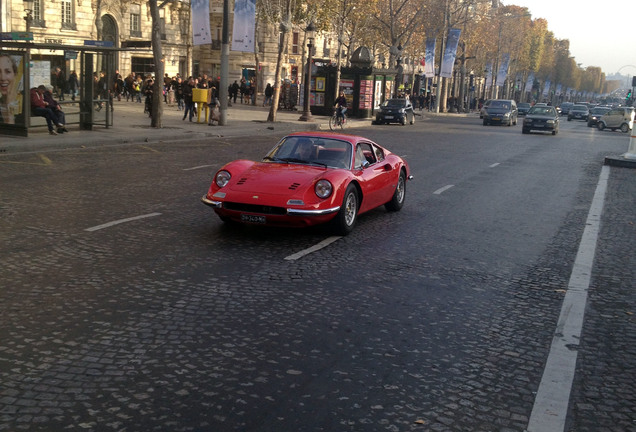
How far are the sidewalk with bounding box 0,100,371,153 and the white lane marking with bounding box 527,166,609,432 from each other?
14.7 metres

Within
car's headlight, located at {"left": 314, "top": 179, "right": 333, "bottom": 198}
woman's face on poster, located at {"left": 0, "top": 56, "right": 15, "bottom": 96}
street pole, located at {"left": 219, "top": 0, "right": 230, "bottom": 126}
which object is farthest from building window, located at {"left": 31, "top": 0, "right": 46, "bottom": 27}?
car's headlight, located at {"left": 314, "top": 179, "right": 333, "bottom": 198}

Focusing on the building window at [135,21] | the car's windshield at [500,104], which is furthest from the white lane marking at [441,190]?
the building window at [135,21]

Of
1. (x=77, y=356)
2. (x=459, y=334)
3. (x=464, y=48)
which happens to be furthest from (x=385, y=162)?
(x=464, y=48)

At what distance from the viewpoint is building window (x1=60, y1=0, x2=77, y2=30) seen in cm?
4806

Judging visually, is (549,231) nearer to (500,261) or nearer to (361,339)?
(500,261)

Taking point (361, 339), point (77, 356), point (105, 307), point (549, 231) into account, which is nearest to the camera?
point (77, 356)

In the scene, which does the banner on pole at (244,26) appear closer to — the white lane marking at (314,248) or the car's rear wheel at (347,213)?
the car's rear wheel at (347,213)

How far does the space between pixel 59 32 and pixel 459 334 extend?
1857 inches

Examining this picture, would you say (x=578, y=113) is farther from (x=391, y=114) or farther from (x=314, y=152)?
(x=314, y=152)

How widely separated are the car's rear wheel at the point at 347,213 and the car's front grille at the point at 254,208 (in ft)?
3.00

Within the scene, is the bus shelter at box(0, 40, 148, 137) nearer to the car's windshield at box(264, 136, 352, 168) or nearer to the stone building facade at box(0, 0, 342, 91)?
the stone building facade at box(0, 0, 342, 91)

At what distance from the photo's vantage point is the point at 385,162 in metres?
11.4

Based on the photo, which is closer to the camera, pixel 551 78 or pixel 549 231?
pixel 549 231

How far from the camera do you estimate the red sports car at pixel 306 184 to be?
29.6ft
